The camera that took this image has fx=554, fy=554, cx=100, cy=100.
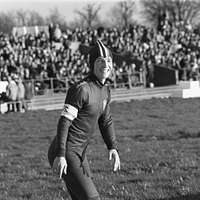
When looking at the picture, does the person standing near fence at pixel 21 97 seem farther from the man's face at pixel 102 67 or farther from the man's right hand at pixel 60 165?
the man's right hand at pixel 60 165

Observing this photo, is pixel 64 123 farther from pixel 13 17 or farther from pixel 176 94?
pixel 13 17

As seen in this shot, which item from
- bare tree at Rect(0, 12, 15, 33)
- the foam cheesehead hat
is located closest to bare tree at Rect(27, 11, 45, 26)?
bare tree at Rect(0, 12, 15, 33)

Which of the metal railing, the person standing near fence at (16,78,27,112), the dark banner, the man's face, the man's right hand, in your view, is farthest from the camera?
the dark banner

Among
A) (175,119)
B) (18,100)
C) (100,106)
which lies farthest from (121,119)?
(100,106)

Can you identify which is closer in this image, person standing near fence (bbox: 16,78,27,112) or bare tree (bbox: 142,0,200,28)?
person standing near fence (bbox: 16,78,27,112)

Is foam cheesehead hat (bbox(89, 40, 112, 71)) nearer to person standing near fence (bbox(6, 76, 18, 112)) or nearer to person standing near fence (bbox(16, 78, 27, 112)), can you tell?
person standing near fence (bbox(6, 76, 18, 112))

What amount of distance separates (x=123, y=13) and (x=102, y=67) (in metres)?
76.5

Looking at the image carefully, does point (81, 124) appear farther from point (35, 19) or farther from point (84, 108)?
point (35, 19)

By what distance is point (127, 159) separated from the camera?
32.9 ft

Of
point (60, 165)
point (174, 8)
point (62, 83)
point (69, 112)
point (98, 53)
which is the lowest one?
point (62, 83)

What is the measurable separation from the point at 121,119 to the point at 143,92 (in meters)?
10.4

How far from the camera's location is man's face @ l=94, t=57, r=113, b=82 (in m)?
4.96

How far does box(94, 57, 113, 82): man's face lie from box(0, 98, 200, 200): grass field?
2.41 m

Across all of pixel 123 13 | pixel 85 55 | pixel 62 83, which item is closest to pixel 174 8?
pixel 123 13
